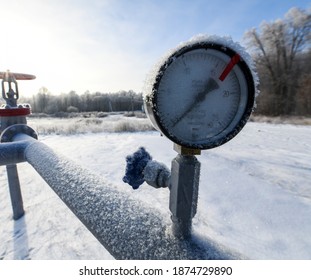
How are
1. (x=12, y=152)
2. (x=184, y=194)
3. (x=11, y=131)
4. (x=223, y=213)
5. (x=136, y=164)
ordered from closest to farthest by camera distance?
1. (x=184, y=194)
2. (x=136, y=164)
3. (x=12, y=152)
4. (x=11, y=131)
5. (x=223, y=213)

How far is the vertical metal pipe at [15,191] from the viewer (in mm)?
2213

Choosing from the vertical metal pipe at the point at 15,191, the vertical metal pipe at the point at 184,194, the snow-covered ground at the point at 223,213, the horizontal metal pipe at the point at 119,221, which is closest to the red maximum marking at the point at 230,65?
the vertical metal pipe at the point at 184,194

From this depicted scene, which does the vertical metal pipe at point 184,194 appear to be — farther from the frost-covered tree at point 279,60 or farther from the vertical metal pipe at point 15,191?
the frost-covered tree at point 279,60

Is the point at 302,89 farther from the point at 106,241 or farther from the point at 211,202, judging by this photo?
the point at 106,241

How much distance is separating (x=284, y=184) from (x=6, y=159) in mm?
3594

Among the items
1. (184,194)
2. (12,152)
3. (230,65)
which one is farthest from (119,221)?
(12,152)

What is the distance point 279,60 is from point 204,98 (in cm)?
2473

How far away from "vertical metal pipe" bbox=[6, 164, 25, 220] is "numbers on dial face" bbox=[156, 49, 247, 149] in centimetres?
207

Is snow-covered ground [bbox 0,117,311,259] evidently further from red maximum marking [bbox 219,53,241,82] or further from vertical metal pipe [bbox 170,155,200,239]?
red maximum marking [bbox 219,53,241,82]

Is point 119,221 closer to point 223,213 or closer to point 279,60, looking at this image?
point 223,213

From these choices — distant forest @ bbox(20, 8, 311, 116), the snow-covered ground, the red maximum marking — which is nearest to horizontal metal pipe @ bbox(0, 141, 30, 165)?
the snow-covered ground

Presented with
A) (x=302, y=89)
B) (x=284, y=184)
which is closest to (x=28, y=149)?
(x=284, y=184)

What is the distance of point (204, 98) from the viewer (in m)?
0.77

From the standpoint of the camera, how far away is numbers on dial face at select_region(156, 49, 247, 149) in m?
0.74
